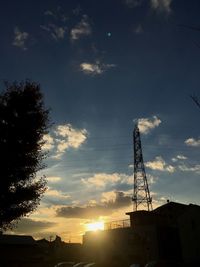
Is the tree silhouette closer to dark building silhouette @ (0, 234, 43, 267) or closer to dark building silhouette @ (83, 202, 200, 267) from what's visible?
dark building silhouette @ (0, 234, 43, 267)

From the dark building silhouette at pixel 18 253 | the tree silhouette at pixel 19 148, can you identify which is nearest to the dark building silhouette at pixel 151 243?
the dark building silhouette at pixel 18 253

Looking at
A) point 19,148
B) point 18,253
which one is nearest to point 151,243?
point 18,253

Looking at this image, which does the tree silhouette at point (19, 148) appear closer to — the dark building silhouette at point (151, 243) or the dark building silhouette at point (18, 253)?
the dark building silhouette at point (18, 253)

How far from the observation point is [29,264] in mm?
29578

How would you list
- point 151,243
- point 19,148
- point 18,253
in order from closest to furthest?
point 19,148, point 18,253, point 151,243

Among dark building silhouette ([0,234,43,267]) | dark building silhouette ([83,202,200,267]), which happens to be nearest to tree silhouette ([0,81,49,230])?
dark building silhouette ([0,234,43,267])

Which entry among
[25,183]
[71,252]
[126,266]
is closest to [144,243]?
[126,266]

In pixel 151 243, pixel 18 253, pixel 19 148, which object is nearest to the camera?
pixel 19 148

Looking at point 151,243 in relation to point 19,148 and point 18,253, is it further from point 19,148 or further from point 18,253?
point 19,148

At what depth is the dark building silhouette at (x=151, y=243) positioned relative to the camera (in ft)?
154

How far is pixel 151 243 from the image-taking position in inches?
1860

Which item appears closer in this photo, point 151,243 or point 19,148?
point 19,148

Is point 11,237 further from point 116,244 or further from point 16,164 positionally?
point 16,164

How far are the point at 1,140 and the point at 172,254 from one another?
128 feet
